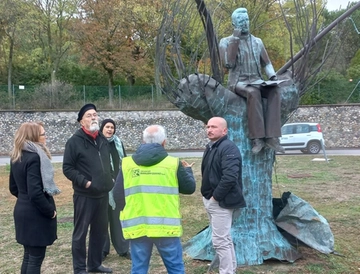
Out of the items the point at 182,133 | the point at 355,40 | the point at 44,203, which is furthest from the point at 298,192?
the point at 355,40

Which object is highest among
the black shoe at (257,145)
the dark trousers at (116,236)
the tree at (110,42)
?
the tree at (110,42)

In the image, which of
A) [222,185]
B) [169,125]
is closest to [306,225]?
[222,185]

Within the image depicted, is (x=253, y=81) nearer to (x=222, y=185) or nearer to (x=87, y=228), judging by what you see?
(x=222, y=185)

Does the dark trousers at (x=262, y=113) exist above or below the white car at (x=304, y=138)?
above

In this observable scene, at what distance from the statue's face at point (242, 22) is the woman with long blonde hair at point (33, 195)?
8.29 feet

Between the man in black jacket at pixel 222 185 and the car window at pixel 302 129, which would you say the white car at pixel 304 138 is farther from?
the man in black jacket at pixel 222 185

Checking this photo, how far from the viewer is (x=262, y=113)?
5.07 m

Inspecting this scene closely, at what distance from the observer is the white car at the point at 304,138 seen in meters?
21.1

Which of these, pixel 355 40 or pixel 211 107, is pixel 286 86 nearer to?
pixel 211 107

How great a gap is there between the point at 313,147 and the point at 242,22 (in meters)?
16.9

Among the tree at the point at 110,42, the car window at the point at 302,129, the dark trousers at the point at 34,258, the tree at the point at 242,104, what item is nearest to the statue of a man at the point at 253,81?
the tree at the point at 242,104

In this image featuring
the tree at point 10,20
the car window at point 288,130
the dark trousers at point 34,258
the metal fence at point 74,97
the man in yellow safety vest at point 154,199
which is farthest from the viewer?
the tree at point 10,20

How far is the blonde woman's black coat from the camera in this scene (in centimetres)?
419

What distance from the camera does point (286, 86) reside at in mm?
5367
